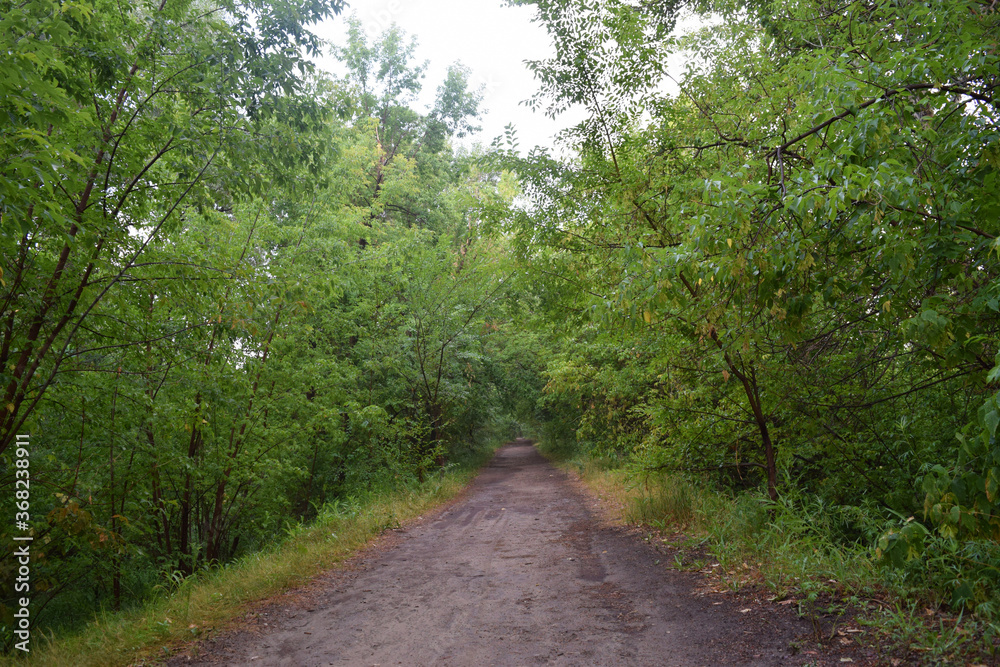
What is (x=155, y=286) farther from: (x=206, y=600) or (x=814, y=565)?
(x=814, y=565)

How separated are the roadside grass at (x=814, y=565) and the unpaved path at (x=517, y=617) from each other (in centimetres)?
33

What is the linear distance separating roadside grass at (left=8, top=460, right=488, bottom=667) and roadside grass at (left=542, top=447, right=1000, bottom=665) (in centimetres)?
432

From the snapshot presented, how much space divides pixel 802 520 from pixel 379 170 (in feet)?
59.6

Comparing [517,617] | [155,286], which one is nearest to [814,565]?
[517,617]

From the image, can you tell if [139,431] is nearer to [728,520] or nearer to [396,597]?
[396,597]

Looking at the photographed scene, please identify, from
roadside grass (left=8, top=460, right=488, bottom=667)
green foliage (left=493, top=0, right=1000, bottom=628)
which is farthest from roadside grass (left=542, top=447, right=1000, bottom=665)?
roadside grass (left=8, top=460, right=488, bottom=667)

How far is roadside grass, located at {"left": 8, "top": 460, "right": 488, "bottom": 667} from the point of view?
177 inches

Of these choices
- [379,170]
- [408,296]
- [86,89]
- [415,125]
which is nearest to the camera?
[86,89]

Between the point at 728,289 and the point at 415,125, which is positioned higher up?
the point at 415,125

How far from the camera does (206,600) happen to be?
216 inches

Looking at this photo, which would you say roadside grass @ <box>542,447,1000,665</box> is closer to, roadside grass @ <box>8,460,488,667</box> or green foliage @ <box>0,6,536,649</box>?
roadside grass @ <box>8,460,488,667</box>

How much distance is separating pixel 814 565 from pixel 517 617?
263 cm

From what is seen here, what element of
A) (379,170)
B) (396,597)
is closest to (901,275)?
(396,597)

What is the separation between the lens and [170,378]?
722 centimetres
